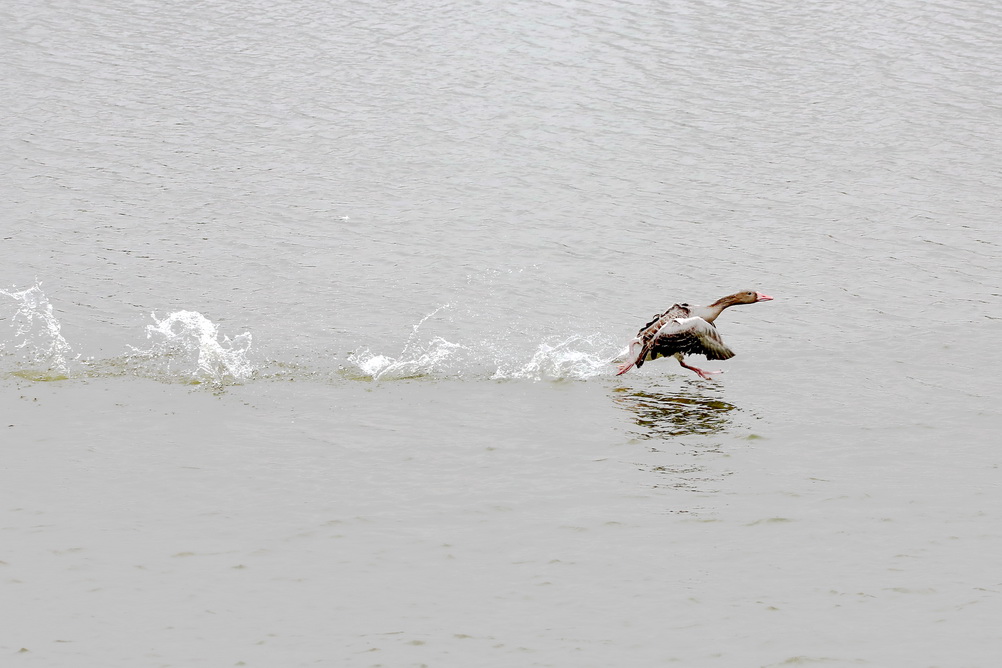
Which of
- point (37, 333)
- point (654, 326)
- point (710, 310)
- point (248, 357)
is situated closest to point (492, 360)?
point (654, 326)

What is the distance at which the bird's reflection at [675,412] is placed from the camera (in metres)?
14.8

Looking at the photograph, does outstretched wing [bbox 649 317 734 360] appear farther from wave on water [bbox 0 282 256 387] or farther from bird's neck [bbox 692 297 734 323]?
wave on water [bbox 0 282 256 387]

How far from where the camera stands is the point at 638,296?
19.3 metres

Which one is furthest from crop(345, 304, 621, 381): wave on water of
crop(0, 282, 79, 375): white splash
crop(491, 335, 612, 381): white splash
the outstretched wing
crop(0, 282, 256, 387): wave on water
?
crop(0, 282, 79, 375): white splash

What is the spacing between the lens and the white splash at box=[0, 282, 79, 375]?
1647 cm

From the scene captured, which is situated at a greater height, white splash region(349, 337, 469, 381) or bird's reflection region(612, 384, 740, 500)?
white splash region(349, 337, 469, 381)

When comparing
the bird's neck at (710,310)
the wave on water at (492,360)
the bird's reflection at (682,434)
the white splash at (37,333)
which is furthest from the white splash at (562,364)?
the white splash at (37,333)

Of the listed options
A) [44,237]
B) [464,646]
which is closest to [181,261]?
[44,237]

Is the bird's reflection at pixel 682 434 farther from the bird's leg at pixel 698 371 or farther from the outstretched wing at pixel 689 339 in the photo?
the outstretched wing at pixel 689 339

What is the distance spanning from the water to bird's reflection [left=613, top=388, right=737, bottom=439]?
0.28 feet

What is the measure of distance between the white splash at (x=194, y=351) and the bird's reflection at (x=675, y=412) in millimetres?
5295

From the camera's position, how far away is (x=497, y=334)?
707 inches

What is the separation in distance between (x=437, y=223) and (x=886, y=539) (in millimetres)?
12379

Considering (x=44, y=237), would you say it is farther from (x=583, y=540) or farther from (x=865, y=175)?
(x=865, y=175)
